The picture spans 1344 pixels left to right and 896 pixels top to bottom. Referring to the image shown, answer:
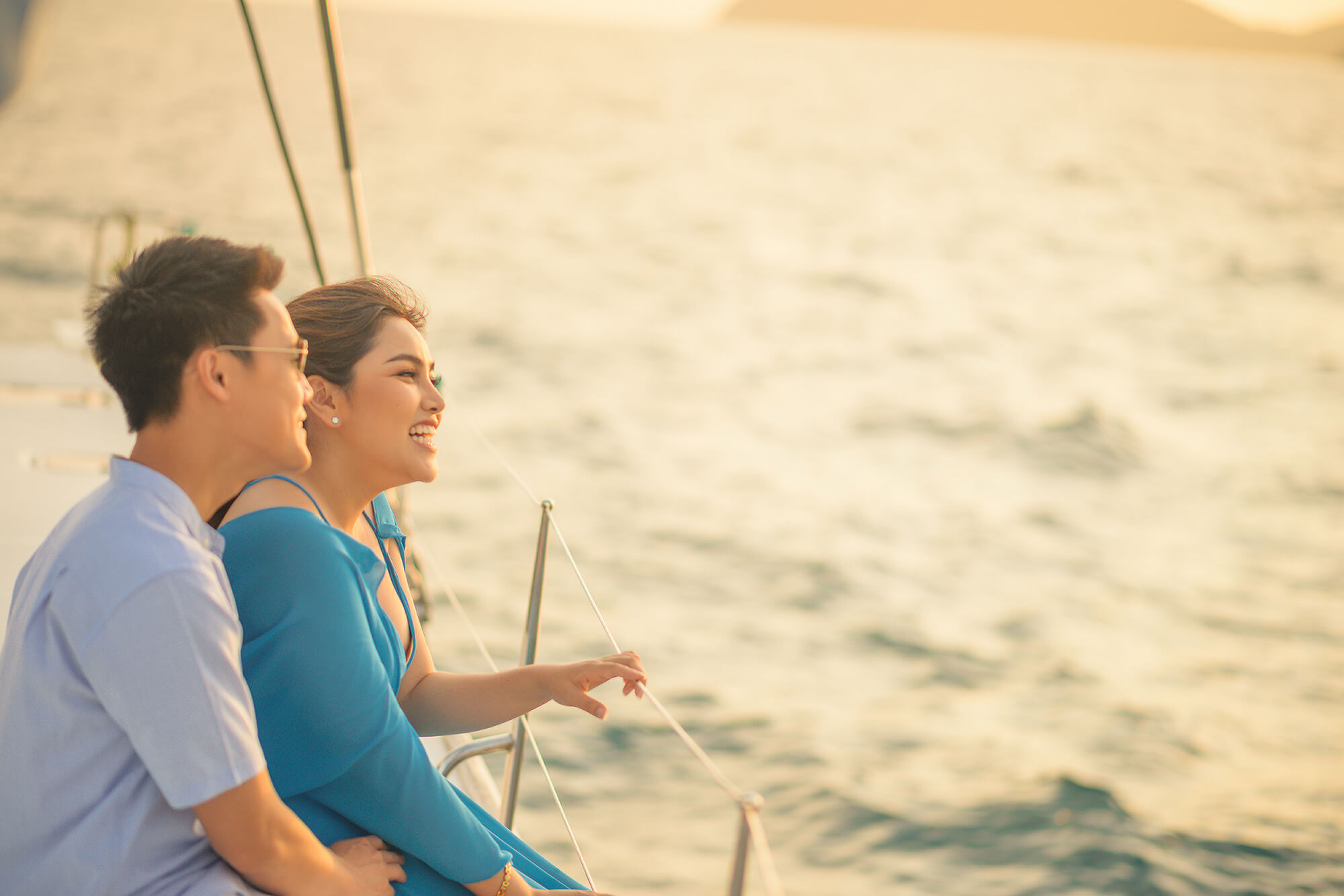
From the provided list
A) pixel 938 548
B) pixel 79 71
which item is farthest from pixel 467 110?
pixel 938 548

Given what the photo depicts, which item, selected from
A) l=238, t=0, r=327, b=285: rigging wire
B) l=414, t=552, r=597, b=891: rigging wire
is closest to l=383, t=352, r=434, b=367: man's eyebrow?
l=414, t=552, r=597, b=891: rigging wire

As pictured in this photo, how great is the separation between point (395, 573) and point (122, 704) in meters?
0.62

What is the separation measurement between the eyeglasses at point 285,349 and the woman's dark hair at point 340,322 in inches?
10.8

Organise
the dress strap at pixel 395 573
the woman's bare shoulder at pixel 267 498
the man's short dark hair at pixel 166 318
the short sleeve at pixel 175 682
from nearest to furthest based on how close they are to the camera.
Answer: the short sleeve at pixel 175 682, the man's short dark hair at pixel 166 318, the woman's bare shoulder at pixel 267 498, the dress strap at pixel 395 573

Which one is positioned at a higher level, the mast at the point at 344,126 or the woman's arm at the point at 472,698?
the mast at the point at 344,126

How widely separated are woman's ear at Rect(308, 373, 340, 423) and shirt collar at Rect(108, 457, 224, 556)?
362mm

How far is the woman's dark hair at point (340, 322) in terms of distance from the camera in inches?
58.6

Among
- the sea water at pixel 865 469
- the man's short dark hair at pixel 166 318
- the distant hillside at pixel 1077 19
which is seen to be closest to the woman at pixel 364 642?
the man's short dark hair at pixel 166 318

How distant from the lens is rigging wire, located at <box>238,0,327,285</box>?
9.01 feet

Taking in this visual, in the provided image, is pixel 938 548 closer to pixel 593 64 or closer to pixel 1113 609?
pixel 1113 609

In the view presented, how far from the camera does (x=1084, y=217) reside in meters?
30.8

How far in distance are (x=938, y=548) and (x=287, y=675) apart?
26.8 ft

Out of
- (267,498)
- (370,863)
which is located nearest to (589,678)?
(370,863)

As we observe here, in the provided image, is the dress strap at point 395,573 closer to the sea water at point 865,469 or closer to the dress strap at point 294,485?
the dress strap at point 294,485
